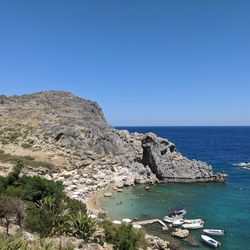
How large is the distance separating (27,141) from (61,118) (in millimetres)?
20926

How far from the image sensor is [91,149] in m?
79.1

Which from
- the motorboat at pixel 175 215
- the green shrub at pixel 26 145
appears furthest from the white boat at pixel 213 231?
the green shrub at pixel 26 145

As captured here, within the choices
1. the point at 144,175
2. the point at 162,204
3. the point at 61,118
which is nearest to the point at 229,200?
the point at 162,204

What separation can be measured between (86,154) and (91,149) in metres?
5.21

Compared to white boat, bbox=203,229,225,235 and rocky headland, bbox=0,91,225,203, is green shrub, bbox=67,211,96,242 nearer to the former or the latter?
white boat, bbox=203,229,225,235

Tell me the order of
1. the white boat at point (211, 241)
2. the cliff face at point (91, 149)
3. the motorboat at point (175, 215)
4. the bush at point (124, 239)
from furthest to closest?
the cliff face at point (91, 149) < the motorboat at point (175, 215) < the white boat at point (211, 241) < the bush at point (124, 239)

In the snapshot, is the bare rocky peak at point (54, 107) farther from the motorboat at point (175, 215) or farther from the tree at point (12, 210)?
the tree at point (12, 210)

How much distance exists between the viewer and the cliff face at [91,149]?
214 feet

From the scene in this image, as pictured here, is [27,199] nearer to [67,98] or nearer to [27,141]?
[27,141]

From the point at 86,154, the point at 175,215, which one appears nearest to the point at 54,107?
the point at 86,154

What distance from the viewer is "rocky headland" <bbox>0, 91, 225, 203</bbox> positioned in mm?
58766

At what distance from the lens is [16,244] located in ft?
54.5

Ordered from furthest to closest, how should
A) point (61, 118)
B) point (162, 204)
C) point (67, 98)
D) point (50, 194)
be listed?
1. point (67, 98)
2. point (61, 118)
3. point (162, 204)
4. point (50, 194)

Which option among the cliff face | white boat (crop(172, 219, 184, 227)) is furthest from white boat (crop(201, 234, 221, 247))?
the cliff face
